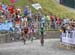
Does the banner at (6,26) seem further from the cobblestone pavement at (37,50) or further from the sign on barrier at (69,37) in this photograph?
the sign on barrier at (69,37)

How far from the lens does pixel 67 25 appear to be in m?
29.4

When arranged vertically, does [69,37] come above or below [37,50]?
above

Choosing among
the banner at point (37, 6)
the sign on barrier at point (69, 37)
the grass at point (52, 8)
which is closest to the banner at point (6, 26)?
the sign on barrier at point (69, 37)

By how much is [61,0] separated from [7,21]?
Answer: 1672 cm

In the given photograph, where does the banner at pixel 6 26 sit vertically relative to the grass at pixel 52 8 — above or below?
below

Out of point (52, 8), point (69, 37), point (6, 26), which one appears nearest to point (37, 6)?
point (52, 8)

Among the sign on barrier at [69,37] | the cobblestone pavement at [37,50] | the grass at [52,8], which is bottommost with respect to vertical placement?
the cobblestone pavement at [37,50]

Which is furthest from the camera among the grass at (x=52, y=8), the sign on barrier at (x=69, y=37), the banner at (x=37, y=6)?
the grass at (x=52, y=8)

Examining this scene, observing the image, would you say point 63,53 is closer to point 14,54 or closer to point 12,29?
point 14,54

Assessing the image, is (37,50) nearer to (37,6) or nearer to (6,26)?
(6,26)

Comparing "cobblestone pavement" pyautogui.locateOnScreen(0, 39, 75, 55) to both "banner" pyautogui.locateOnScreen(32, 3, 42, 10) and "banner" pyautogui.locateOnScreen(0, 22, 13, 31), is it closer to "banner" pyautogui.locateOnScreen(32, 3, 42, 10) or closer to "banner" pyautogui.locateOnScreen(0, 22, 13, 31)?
"banner" pyautogui.locateOnScreen(0, 22, 13, 31)

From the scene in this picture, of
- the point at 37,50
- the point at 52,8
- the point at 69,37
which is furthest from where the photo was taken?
the point at 52,8

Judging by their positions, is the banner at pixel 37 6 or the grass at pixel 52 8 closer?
the banner at pixel 37 6

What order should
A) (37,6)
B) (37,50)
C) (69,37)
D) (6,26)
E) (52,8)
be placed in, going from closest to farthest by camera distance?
1. (37,50)
2. (69,37)
3. (6,26)
4. (37,6)
5. (52,8)
